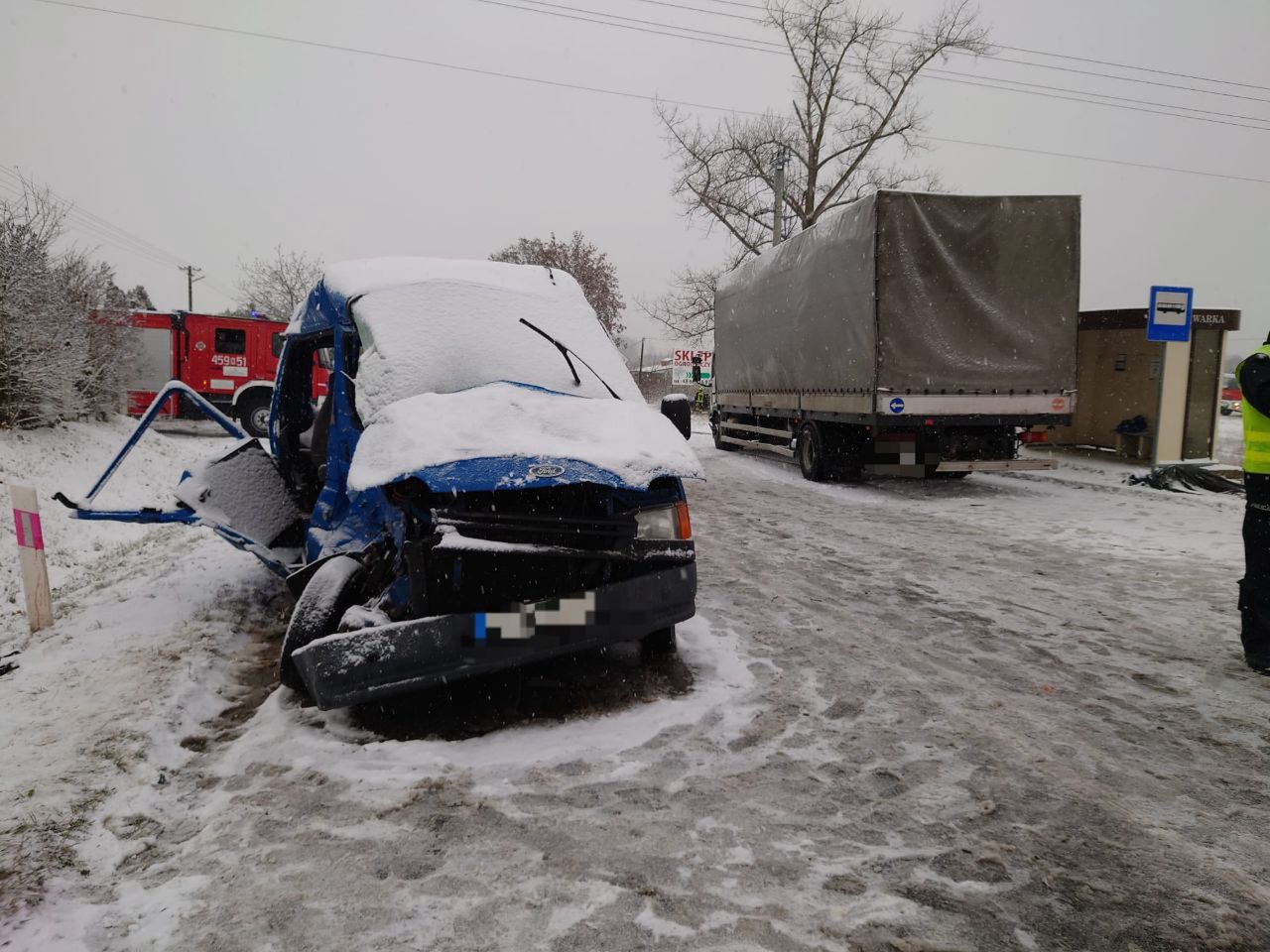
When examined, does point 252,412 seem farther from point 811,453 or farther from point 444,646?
point 444,646

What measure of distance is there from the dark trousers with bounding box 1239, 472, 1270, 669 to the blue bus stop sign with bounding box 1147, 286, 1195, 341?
835 cm

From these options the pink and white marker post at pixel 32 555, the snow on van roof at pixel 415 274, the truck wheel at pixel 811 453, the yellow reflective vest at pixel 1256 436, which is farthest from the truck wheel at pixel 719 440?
the pink and white marker post at pixel 32 555

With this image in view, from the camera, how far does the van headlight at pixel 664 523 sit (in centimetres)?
378

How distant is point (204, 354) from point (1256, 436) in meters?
20.3

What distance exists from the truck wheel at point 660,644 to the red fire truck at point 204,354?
1642 cm

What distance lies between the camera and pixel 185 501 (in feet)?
16.0

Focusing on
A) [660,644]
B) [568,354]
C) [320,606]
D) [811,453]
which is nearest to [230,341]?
[811,453]

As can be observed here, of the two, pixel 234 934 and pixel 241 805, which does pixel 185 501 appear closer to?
pixel 241 805

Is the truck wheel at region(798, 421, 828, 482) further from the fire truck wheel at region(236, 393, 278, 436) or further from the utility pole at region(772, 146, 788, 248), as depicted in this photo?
the utility pole at region(772, 146, 788, 248)

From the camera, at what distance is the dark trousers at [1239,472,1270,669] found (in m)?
4.13

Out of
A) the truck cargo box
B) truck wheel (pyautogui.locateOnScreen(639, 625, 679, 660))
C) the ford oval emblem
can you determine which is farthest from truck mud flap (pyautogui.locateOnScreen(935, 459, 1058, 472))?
the ford oval emblem

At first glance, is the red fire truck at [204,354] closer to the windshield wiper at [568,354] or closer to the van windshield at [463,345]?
the van windshield at [463,345]

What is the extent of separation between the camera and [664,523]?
3838 mm

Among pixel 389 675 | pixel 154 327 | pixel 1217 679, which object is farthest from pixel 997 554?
pixel 154 327
